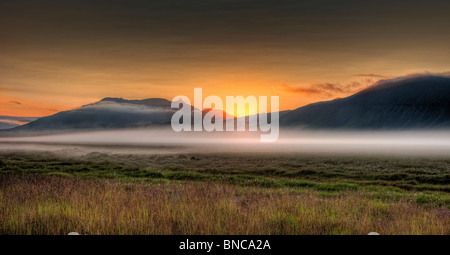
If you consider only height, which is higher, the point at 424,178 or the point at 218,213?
the point at 218,213

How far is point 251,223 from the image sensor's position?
884 cm

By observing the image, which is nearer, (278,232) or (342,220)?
(278,232)
